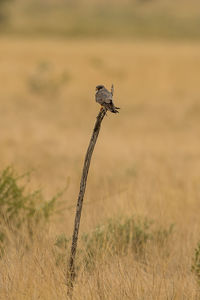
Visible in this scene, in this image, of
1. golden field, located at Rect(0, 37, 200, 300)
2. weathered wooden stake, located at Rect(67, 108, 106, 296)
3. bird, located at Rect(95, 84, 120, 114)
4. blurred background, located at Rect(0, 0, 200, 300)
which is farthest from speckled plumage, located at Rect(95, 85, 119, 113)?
blurred background, located at Rect(0, 0, 200, 300)

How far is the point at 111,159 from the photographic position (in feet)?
37.0

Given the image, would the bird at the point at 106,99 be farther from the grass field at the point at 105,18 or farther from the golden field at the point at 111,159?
the grass field at the point at 105,18

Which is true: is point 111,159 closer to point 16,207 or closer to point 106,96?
point 16,207

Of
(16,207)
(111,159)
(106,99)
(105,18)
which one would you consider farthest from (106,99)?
(105,18)

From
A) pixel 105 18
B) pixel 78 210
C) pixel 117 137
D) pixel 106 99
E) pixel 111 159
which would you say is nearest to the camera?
pixel 106 99

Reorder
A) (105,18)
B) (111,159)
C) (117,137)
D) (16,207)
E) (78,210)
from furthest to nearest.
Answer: (105,18) < (117,137) < (111,159) < (16,207) < (78,210)

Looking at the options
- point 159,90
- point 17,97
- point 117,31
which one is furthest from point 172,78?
point 117,31

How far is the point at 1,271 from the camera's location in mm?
4270

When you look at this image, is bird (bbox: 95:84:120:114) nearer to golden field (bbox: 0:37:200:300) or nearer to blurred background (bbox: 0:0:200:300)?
golden field (bbox: 0:37:200:300)

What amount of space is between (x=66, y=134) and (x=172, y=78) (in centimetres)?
1696

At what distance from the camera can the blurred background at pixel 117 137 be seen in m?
6.22

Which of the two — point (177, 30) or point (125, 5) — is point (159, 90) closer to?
point (177, 30)

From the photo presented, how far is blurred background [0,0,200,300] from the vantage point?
622 centimetres

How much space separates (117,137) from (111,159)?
12.0 ft
